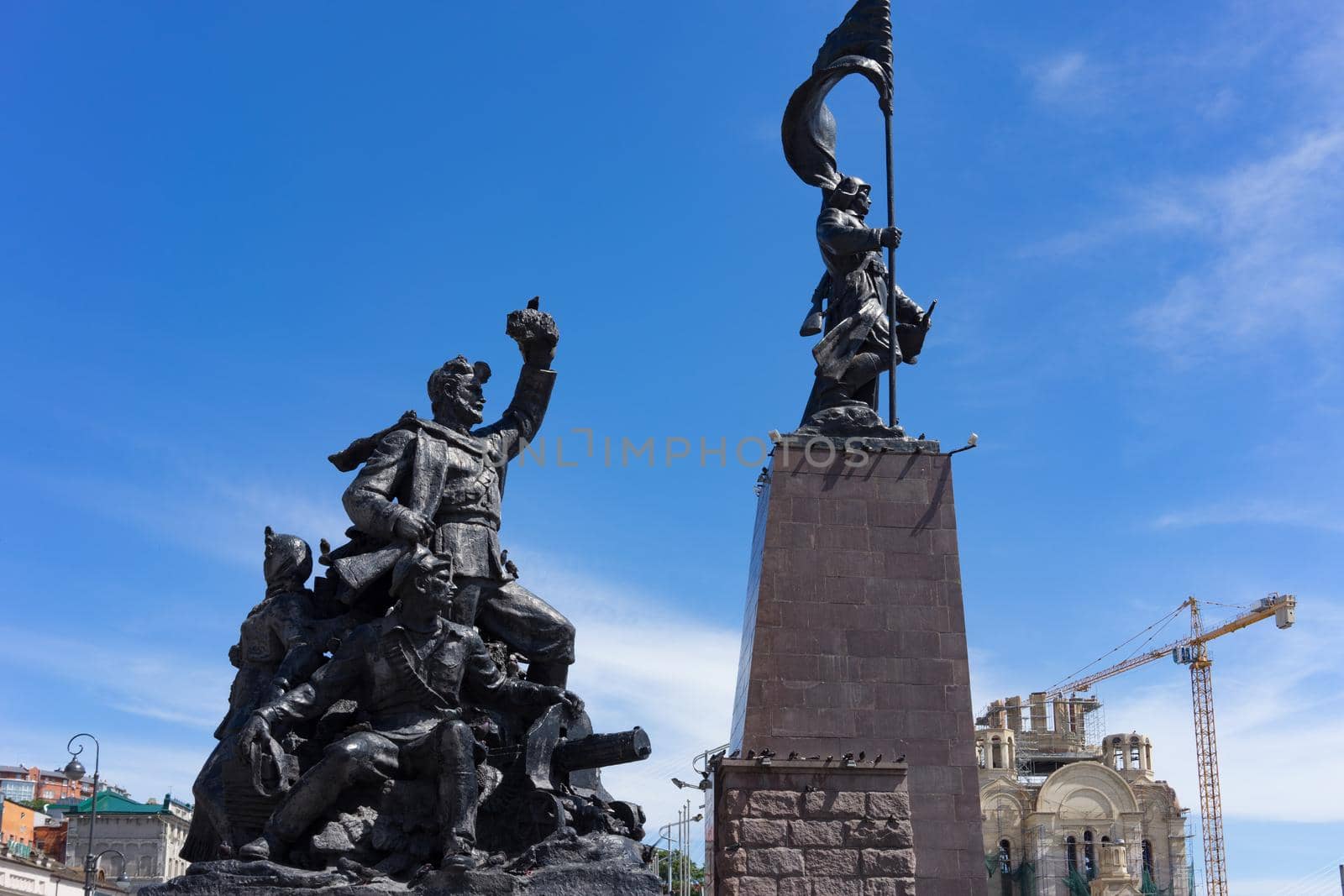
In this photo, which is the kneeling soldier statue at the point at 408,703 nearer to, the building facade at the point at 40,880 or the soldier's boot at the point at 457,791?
the soldier's boot at the point at 457,791

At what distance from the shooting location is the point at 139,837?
1893 inches

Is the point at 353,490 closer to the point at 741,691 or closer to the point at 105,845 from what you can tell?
the point at 741,691

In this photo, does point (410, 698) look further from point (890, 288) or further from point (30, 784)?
point (30, 784)

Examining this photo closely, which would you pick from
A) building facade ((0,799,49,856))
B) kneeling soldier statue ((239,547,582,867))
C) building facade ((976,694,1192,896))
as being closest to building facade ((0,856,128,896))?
building facade ((0,799,49,856))

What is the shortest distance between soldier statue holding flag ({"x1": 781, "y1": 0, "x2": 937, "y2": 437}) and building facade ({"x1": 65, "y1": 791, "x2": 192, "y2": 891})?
3413 cm

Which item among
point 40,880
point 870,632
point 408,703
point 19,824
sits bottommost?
point 40,880

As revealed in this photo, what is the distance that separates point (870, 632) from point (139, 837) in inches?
1464

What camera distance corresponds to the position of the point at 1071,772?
215ft

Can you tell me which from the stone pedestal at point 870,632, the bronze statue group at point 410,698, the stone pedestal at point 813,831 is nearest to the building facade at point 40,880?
the stone pedestal at point 870,632

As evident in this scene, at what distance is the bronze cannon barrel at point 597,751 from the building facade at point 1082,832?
56884mm

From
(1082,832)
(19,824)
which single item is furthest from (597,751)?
(1082,832)

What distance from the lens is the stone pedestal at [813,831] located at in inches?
631

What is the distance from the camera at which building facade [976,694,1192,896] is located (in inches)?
2491

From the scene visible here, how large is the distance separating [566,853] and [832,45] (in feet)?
49.6
